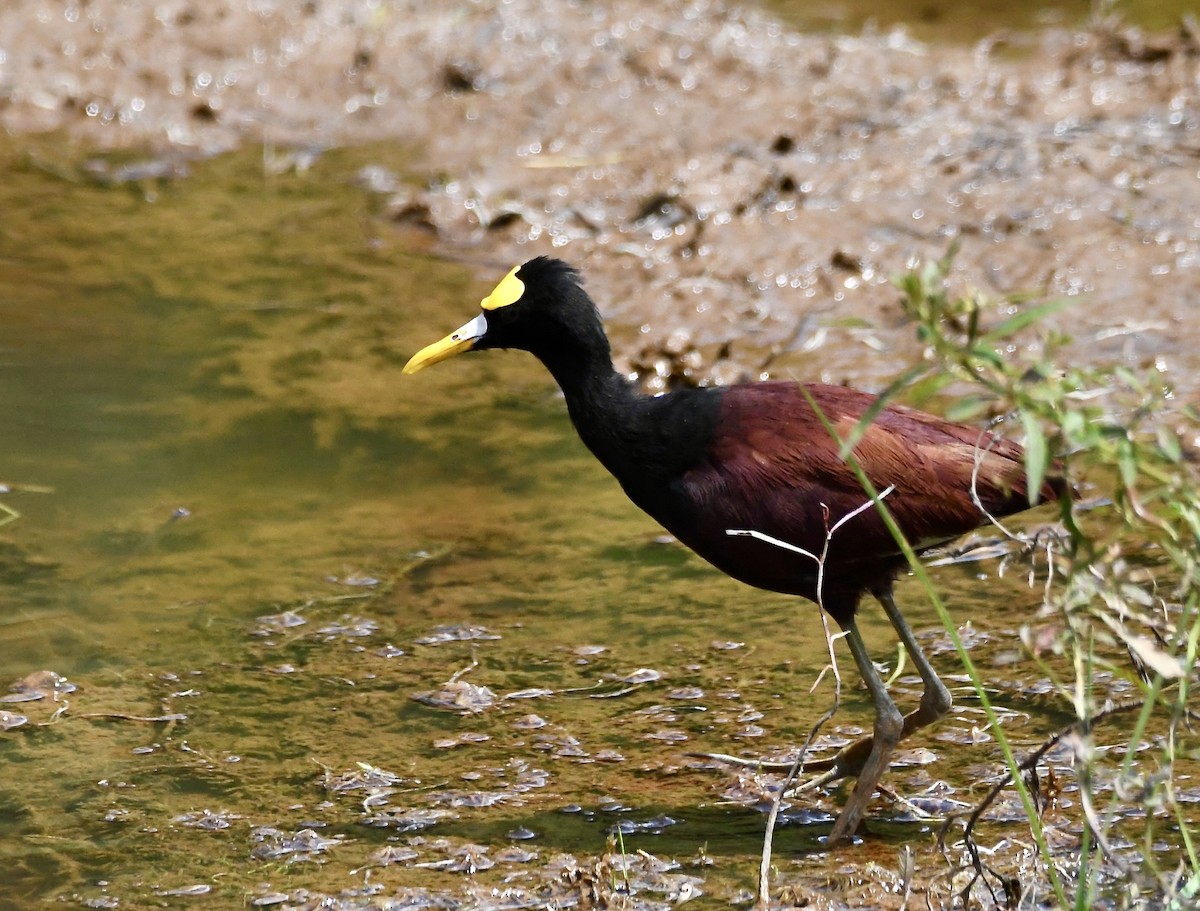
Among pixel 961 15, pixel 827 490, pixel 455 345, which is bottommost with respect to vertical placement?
pixel 827 490

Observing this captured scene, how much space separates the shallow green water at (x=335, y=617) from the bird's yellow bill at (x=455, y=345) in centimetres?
93

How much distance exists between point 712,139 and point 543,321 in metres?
4.91

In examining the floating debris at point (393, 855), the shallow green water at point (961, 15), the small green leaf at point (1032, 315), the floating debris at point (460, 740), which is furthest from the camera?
the shallow green water at point (961, 15)

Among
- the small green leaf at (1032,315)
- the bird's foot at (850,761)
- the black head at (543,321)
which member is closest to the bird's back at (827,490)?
the bird's foot at (850,761)

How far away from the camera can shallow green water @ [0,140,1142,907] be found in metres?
4.28

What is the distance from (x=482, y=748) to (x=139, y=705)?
1.06 m

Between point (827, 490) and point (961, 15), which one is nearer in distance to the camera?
point (827, 490)

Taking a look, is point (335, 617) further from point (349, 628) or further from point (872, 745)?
point (872, 745)

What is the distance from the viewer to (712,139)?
955 cm

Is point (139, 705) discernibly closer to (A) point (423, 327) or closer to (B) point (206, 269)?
(A) point (423, 327)

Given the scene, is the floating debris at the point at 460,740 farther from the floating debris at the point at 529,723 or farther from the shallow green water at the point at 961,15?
the shallow green water at the point at 961,15

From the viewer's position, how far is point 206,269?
8.47 metres

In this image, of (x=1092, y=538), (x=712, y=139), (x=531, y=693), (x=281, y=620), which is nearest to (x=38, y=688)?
(x=281, y=620)

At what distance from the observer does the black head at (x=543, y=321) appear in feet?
15.9
